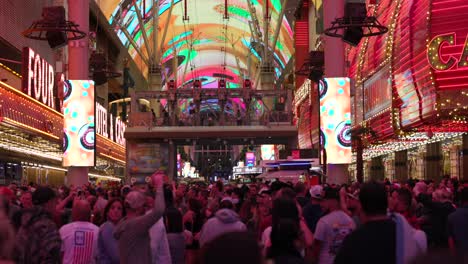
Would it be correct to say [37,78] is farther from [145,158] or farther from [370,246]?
[370,246]

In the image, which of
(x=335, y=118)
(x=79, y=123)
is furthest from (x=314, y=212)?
(x=79, y=123)

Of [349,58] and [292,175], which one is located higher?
[349,58]

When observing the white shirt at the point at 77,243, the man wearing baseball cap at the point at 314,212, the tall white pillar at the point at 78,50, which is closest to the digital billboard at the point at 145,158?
the tall white pillar at the point at 78,50

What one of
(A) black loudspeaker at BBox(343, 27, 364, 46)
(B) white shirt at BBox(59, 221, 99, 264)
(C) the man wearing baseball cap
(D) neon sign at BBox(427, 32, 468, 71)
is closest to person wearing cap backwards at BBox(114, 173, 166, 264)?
(B) white shirt at BBox(59, 221, 99, 264)

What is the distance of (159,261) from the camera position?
879cm

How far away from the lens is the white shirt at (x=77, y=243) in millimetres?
8438

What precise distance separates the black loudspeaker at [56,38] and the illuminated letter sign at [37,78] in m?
12.1

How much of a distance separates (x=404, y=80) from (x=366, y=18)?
7.26 m

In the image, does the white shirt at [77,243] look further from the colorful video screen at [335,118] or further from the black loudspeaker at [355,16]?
the colorful video screen at [335,118]

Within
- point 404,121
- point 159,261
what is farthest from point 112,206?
point 404,121

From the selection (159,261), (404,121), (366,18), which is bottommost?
(159,261)

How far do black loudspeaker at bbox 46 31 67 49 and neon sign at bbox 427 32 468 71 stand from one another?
10.4 meters

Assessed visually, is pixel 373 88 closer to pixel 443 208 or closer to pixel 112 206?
pixel 443 208

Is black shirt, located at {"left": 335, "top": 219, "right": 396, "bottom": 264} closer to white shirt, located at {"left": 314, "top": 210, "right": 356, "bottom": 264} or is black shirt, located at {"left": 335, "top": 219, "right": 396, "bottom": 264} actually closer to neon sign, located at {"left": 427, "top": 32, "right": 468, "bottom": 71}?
white shirt, located at {"left": 314, "top": 210, "right": 356, "bottom": 264}
